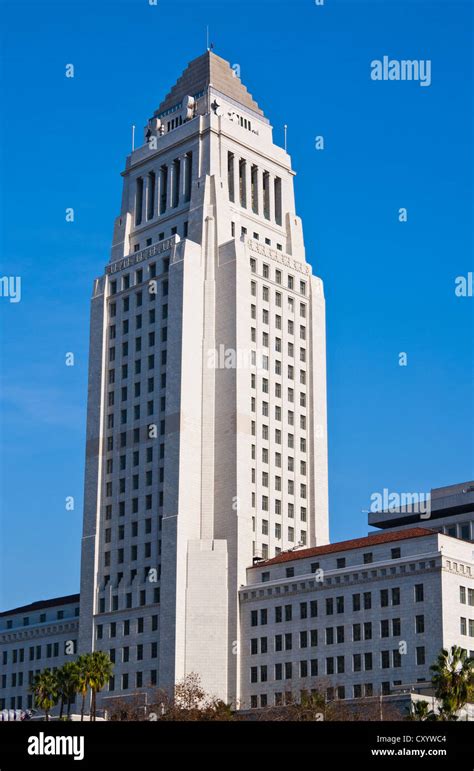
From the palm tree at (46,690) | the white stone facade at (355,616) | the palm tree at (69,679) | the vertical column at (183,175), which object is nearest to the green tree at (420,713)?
the white stone facade at (355,616)

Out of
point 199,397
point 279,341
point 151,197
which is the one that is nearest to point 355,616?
point 199,397

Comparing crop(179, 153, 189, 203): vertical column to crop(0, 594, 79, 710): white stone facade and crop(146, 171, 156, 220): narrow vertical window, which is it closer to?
crop(146, 171, 156, 220): narrow vertical window

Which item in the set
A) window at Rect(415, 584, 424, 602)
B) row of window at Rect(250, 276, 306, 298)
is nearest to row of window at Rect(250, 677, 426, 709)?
window at Rect(415, 584, 424, 602)

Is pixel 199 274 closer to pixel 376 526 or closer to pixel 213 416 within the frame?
pixel 213 416

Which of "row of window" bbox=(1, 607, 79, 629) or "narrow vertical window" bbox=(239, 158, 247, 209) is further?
"narrow vertical window" bbox=(239, 158, 247, 209)

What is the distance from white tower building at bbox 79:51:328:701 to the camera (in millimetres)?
107688

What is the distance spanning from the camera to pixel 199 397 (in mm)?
113500

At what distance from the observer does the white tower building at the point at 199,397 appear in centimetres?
10769

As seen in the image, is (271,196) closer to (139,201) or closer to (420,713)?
(139,201)

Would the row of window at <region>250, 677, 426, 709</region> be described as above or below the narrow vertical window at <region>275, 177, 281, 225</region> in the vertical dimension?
below

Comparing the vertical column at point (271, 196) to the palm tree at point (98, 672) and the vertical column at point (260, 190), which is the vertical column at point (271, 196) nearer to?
the vertical column at point (260, 190)

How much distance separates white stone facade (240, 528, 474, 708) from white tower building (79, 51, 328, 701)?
3111mm
